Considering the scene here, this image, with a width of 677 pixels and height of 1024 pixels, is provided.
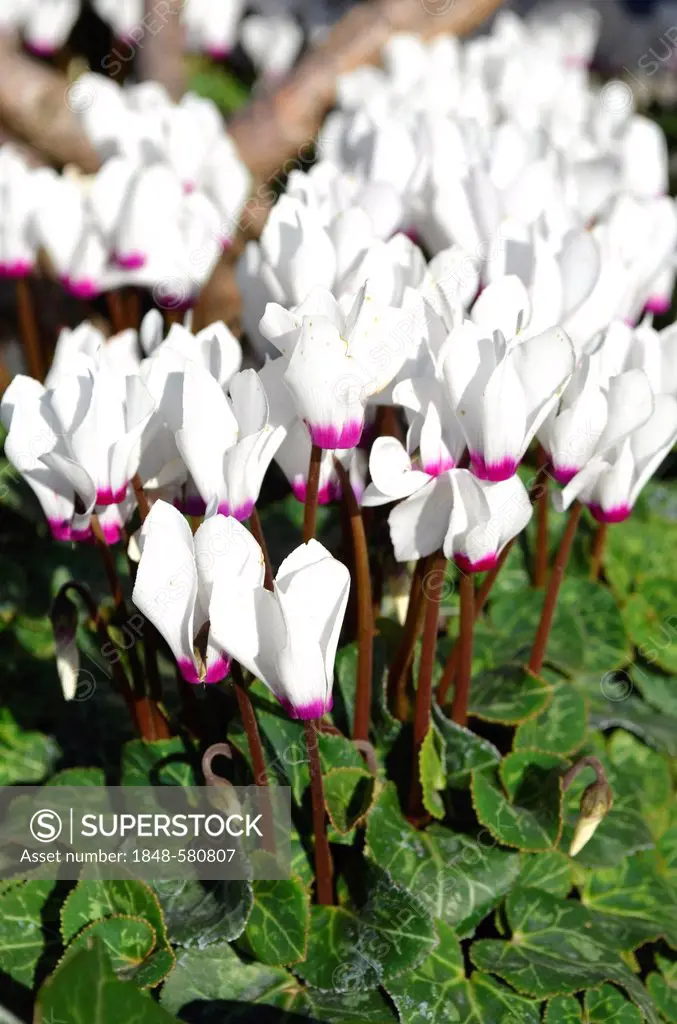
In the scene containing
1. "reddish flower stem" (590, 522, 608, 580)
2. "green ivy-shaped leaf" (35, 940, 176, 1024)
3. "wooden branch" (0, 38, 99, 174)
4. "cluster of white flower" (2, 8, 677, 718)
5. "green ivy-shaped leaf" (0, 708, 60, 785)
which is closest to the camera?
"green ivy-shaped leaf" (35, 940, 176, 1024)

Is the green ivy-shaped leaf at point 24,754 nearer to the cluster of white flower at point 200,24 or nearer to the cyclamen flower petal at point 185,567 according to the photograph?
the cyclamen flower petal at point 185,567

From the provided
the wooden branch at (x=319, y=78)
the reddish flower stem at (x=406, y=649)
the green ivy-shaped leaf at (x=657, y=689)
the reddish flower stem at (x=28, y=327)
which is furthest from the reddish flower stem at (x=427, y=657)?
the wooden branch at (x=319, y=78)

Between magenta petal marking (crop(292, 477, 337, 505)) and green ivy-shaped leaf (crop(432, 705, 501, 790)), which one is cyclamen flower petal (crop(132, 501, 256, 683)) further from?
green ivy-shaped leaf (crop(432, 705, 501, 790))

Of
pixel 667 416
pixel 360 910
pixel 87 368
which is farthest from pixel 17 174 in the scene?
pixel 360 910

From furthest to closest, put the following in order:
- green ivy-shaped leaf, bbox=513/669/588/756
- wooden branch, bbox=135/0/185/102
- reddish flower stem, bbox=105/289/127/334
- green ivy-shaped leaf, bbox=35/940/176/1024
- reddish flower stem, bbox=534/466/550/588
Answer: wooden branch, bbox=135/0/185/102 < reddish flower stem, bbox=105/289/127/334 < reddish flower stem, bbox=534/466/550/588 < green ivy-shaped leaf, bbox=513/669/588/756 < green ivy-shaped leaf, bbox=35/940/176/1024

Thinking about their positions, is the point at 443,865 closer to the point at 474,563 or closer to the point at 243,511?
the point at 474,563

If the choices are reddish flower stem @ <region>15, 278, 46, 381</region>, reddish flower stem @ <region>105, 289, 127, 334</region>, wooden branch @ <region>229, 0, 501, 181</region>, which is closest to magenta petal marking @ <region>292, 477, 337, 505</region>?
reddish flower stem @ <region>105, 289, 127, 334</region>

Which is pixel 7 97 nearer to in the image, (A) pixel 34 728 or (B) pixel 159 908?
(A) pixel 34 728
